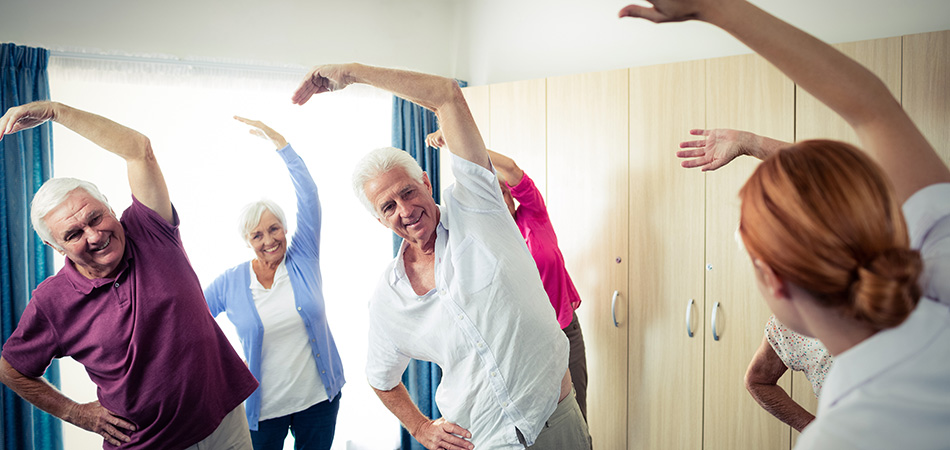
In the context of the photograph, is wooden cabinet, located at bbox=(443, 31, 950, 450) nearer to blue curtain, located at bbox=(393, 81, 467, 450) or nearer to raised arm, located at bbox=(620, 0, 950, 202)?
blue curtain, located at bbox=(393, 81, 467, 450)

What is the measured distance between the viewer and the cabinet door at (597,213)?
2.61 metres

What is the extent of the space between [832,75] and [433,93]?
2.71 feet

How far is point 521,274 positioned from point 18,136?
7.41 feet

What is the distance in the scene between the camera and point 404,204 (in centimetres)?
144

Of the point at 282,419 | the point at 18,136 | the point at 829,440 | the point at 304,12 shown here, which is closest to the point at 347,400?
the point at 282,419

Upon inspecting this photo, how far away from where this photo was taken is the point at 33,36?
2.40 metres

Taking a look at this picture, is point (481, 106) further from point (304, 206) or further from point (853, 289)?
point (853, 289)

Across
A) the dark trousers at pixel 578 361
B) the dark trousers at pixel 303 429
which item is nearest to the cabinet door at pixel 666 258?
the dark trousers at pixel 578 361

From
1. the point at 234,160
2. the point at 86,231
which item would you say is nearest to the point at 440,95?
the point at 86,231

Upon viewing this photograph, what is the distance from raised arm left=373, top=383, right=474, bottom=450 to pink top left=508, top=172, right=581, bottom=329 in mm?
964

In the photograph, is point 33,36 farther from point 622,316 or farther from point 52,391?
point 622,316

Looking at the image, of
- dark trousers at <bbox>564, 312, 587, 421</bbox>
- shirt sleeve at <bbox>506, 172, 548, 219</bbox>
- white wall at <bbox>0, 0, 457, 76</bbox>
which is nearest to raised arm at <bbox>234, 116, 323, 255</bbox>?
white wall at <bbox>0, 0, 457, 76</bbox>

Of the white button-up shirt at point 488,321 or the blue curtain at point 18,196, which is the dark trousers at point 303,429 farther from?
the white button-up shirt at point 488,321

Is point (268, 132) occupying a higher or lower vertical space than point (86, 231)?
higher
